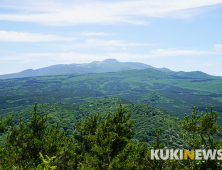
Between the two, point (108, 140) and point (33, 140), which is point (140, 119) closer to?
point (108, 140)

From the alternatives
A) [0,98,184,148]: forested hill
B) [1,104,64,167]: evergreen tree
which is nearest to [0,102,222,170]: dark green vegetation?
[1,104,64,167]: evergreen tree

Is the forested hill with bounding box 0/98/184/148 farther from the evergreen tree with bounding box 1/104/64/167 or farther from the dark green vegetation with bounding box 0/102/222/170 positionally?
the evergreen tree with bounding box 1/104/64/167

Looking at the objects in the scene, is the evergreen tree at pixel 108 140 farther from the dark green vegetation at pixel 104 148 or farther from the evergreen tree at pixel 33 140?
the evergreen tree at pixel 33 140

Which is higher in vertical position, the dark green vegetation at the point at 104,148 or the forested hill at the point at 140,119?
the dark green vegetation at the point at 104,148

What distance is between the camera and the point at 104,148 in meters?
15.4

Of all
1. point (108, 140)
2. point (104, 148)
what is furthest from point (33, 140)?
point (108, 140)

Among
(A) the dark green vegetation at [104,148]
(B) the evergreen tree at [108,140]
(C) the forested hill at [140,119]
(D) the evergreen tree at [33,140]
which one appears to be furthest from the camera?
(C) the forested hill at [140,119]

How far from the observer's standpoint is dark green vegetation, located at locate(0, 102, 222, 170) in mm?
10828

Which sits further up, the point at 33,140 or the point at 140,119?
the point at 33,140

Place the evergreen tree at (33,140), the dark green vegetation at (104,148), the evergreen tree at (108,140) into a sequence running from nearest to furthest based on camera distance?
the dark green vegetation at (104,148) < the evergreen tree at (108,140) < the evergreen tree at (33,140)

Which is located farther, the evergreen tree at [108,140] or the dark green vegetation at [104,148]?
the evergreen tree at [108,140]

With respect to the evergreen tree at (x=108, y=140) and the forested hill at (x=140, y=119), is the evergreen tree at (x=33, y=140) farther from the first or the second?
the forested hill at (x=140, y=119)

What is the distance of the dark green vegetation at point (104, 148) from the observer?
1083 cm

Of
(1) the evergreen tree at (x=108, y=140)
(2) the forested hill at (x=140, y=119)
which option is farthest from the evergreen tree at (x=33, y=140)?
(2) the forested hill at (x=140, y=119)
